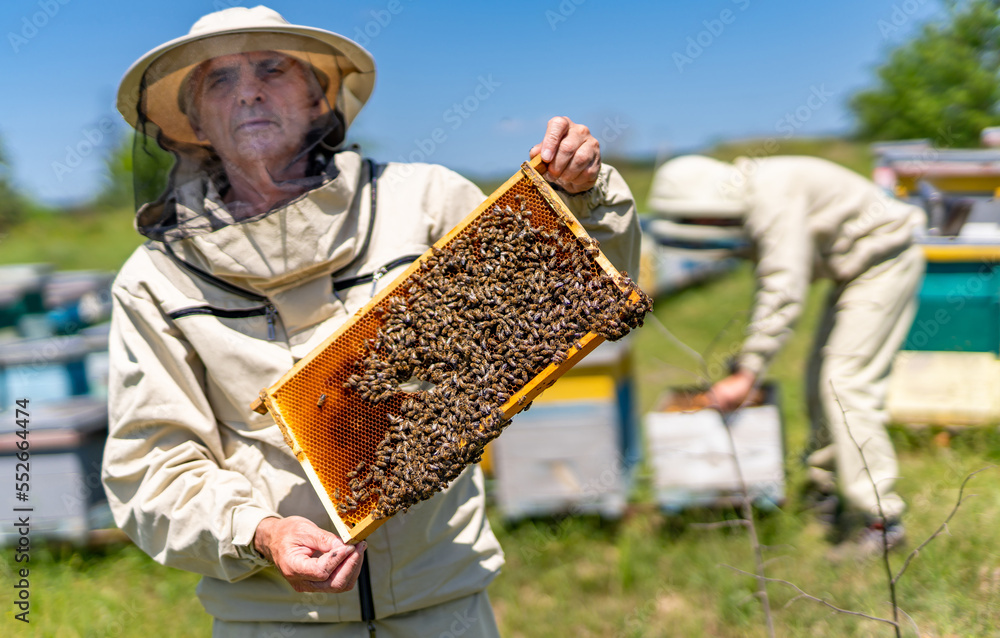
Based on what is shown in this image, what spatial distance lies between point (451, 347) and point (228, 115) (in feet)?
3.02

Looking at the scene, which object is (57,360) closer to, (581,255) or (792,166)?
(581,255)

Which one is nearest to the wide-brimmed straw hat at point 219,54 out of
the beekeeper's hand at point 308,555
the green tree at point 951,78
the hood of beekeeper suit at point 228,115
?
the hood of beekeeper suit at point 228,115

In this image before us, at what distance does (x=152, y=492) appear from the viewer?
200 cm

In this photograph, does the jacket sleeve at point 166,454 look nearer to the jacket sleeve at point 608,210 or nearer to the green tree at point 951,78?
the jacket sleeve at point 608,210

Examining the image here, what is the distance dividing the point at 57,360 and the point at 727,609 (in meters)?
4.51

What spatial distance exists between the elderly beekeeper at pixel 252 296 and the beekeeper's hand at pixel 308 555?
0.04 m

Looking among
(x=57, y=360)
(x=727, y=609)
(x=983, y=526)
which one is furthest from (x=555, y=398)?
(x=57, y=360)

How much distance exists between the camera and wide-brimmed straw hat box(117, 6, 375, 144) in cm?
205

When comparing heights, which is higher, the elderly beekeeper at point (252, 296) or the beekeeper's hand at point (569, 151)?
the beekeeper's hand at point (569, 151)

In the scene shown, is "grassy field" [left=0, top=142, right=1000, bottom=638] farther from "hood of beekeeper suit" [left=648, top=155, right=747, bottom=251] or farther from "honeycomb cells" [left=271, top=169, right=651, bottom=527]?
"honeycomb cells" [left=271, top=169, right=651, bottom=527]

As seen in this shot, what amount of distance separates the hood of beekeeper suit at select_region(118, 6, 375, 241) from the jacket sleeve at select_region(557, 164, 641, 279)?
73 centimetres

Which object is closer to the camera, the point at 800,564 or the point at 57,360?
the point at 800,564

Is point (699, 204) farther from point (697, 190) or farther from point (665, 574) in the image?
point (665, 574)

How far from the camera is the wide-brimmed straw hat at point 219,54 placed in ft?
6.73
